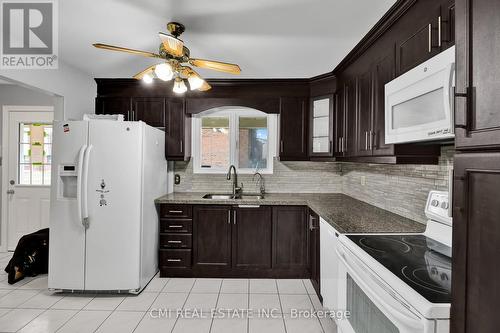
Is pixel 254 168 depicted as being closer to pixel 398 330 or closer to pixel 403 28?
pixel 403 28

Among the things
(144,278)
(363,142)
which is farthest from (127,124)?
(363,142)

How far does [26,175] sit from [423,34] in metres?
5.02

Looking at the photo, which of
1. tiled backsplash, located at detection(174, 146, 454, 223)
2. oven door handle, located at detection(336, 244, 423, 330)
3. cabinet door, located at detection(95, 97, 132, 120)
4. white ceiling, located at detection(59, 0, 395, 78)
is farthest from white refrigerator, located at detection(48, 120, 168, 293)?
oven door handle, located at detection(336, 244, 423, 330)

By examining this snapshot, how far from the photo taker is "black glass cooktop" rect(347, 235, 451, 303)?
1.07 metres

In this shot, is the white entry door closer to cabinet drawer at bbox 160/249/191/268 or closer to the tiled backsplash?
the tiled backsplash

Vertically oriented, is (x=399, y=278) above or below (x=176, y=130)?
below

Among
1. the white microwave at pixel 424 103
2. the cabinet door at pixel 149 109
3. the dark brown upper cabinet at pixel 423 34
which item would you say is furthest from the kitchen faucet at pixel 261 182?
the dark brown upper cabinet at pixel 423 34

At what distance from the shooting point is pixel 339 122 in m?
3.14

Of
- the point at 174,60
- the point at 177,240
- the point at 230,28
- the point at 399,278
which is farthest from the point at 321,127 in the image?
the point at 399,278

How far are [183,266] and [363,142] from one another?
7.78 ft

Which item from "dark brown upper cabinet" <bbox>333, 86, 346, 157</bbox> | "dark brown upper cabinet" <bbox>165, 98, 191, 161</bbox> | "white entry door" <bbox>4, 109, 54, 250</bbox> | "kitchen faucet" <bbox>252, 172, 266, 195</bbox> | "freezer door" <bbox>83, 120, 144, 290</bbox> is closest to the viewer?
"freezer door" <bbox>83, 120, 144, 290</bbox>

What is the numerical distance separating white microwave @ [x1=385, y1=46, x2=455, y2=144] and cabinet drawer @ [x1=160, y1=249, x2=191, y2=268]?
2.49 meters

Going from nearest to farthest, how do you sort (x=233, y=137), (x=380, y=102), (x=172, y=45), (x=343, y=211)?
(x=172, y=45)
(x=380, y=102)
(x=343, y=211)
(x=233, y=137)

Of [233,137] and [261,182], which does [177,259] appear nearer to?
[261,182]
